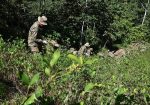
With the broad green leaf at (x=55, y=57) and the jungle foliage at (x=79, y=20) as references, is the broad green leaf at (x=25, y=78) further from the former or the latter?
the jungle foliage at (x=79, y=20)

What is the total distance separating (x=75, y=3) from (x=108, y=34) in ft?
22.3

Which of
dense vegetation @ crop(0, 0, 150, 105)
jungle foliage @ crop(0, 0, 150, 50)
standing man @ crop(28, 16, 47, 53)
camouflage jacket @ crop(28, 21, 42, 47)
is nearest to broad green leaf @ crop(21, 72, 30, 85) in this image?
dense vegetation @ crop(0, 0, 150, 105)

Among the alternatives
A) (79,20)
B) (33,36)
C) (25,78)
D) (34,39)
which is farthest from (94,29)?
(25,78)

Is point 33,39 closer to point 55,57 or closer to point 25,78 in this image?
point 55,57

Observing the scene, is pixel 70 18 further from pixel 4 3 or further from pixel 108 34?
pixel 4 3

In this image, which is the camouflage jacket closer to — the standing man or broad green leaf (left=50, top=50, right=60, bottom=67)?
the standing man

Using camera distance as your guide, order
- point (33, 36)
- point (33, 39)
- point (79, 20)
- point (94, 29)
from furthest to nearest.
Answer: point (94, 29)
point (79, 20)
point (33, 36)
point (33, 39)

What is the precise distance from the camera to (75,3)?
33906 millimetres


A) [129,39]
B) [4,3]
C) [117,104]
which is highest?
[117,104]

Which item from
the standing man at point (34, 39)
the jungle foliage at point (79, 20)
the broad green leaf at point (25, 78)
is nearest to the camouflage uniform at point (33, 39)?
the standing man at point (34, 39)

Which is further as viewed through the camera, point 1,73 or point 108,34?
point 108,34

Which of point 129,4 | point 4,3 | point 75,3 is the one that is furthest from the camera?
point 129,4

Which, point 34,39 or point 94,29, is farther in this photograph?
point 94,29

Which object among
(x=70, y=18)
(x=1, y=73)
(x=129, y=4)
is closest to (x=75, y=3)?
(x=70, y=18)
